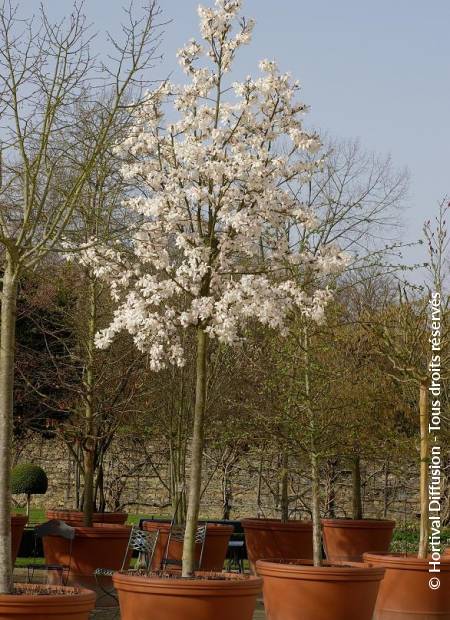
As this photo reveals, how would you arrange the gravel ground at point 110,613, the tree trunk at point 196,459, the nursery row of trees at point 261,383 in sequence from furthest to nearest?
the nursery row of trees at point 261,383 → the gravel ground at point 110,613 → the tree trunk at point 196,459

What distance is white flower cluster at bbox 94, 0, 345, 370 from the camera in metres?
9.35

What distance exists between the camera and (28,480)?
22.2 meters

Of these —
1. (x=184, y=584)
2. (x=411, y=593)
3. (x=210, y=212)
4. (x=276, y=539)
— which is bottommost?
(x=411, y=593)

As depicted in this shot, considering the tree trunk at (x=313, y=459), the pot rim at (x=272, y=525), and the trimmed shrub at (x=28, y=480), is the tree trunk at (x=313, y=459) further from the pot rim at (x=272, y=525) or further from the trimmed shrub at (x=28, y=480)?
the trimmed shrub at (x=28, y=480)

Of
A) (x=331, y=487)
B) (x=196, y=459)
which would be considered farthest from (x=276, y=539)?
(x=331, y=487)

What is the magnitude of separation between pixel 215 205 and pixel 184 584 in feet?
11.2

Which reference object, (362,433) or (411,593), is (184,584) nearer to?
(411,593)

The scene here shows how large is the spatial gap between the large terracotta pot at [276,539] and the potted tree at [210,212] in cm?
586

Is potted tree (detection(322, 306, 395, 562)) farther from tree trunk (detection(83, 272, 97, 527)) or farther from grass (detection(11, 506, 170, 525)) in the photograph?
grass (detection(11, 506, 170, 525))

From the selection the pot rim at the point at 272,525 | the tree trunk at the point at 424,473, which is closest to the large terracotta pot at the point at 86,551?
the pot rim at the point at 272,525

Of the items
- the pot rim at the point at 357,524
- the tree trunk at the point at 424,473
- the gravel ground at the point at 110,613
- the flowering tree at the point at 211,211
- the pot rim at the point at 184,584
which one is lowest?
the gravel ground at the point at 110,613

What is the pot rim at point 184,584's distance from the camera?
8047 millimetres

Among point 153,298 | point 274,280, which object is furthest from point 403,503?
point 153,298

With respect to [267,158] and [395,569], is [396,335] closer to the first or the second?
[395,569]
